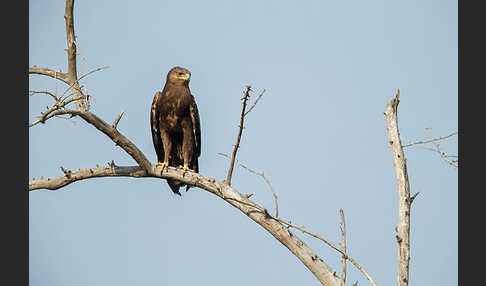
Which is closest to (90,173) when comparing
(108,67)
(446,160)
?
(108,67)

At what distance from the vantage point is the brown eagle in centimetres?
825

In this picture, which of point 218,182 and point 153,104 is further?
point 153,104

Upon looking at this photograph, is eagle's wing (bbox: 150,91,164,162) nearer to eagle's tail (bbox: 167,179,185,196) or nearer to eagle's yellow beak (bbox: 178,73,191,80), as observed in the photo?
eagle's yellow beak (bbox: 178,73,191,80)

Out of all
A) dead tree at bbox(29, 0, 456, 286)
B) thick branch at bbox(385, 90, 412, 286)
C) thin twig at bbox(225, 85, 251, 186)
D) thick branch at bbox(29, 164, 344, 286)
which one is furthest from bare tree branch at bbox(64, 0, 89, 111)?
thick branch at bbox(385, 90, 412, 286)

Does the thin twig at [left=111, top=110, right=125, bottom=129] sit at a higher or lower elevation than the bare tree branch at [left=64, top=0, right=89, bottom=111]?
lower

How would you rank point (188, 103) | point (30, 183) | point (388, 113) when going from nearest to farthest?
point (388, 113) → point (30, 183) → point (188, 103)

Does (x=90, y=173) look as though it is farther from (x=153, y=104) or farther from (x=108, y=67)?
(x=153, y=104)

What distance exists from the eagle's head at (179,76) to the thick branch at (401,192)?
362 cm

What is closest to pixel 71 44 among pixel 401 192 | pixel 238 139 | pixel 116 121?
pixel 116 121

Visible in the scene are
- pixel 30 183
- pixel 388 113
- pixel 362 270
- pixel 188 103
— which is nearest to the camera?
pixel 362 270

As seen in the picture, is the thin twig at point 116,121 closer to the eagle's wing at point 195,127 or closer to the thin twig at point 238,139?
the thin twig at point 238,139

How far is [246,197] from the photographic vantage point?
634 centimetres

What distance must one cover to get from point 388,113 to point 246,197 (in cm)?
180

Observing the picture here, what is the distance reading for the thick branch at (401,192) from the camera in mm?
5480
